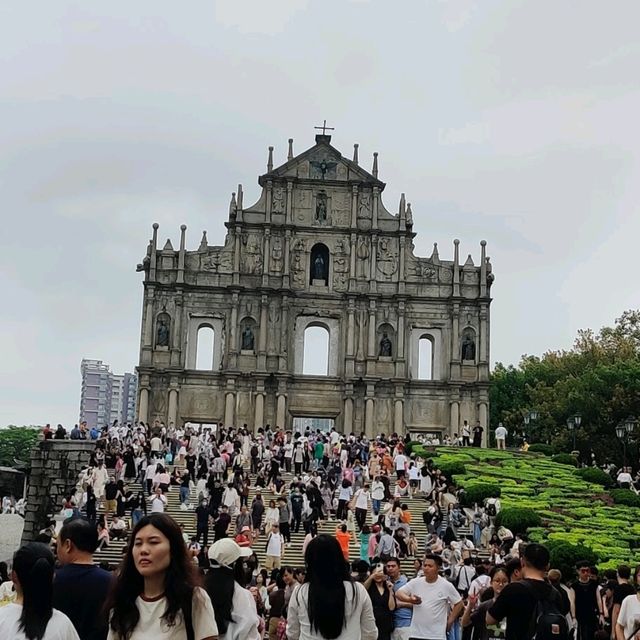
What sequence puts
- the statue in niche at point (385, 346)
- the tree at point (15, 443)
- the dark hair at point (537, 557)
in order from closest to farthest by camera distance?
the dark hair at point (537, 557), the statue in niche at point (385, 346), the tree at point (15, 443)

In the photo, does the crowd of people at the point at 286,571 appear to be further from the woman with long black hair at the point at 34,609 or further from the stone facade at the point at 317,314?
the stone facade at the point at 317,314

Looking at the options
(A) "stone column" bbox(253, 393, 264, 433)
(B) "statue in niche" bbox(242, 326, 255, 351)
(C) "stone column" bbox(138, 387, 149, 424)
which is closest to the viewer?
(C) "stone column" bbox(138, 387, 149, 424)

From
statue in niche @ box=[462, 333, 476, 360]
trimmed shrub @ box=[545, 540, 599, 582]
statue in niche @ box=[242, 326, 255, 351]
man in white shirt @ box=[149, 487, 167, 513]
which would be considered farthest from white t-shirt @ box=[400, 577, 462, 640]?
statue in niche @ box=[462, 333, 476, 360]

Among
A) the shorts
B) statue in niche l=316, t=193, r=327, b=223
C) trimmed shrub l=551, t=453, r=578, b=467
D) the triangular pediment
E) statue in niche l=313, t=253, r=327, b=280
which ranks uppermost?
the triangular pediment

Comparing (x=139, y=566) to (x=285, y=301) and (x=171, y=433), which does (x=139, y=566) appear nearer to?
(x=171, y=433)

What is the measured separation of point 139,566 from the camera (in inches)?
216

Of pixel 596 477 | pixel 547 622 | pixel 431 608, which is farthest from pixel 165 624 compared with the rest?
pixel 596 477

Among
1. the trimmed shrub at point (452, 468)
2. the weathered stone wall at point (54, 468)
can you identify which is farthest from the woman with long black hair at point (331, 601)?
the weathered stone wall at point (54, 468)

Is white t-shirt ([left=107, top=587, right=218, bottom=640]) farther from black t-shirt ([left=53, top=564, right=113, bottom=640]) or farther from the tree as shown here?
the tree

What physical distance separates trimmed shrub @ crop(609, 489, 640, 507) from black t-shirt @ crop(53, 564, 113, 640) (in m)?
29.5

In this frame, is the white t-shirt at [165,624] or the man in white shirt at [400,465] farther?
the man in white shirt at [400,465]

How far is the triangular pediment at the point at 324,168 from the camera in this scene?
54.8 metres

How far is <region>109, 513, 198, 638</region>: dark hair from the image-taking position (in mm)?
5438

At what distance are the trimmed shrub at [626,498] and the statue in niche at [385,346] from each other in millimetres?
19912
